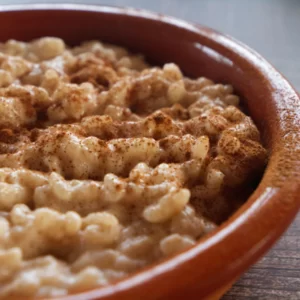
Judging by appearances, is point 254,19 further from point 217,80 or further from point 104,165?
point 104,165

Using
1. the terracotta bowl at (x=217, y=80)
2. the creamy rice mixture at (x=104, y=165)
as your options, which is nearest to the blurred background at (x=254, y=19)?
the terracotta bowl at (x=217, y=80)

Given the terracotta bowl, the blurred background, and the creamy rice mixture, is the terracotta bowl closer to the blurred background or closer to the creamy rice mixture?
the creamy rice mixture

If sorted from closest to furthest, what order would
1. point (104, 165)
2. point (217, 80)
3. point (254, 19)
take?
point (104, 165) → point (217, 80) → point (254, 19)

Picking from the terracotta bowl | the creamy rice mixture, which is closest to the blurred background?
the terracotta bowl

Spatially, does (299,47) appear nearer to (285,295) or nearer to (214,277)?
(285,295)

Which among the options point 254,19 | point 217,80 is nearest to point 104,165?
point 217,80
